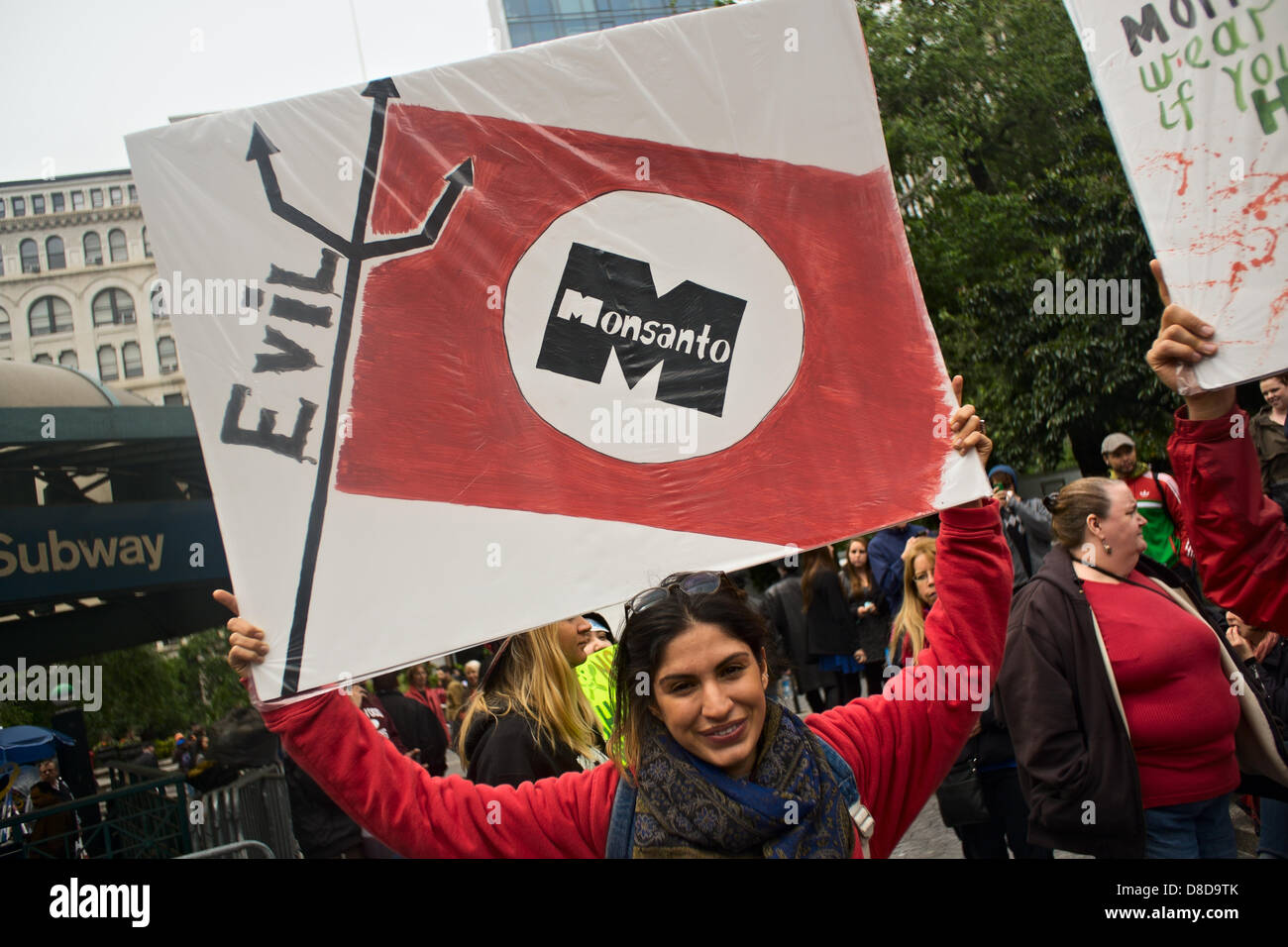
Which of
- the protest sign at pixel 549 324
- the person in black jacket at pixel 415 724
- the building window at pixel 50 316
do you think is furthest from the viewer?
the building window at pixel 50 316

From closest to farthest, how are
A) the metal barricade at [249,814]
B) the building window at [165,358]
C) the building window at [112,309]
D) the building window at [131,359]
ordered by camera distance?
the metal barricade at [249,814] → the building window at [112,309] → the building window at [131,359] → the building window at [165,358]

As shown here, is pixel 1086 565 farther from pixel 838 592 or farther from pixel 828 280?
pixel 838 592

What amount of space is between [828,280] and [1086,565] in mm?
1524

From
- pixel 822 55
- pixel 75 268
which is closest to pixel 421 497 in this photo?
pixel 822 55

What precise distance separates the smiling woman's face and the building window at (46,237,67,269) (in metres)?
84.7

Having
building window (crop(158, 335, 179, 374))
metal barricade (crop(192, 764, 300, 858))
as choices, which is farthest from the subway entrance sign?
building window (crop(158, 335, 179, 374))

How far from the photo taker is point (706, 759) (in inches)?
83.0

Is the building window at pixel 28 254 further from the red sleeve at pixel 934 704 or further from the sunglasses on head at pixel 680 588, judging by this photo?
the red sleeve at pixel 934 704

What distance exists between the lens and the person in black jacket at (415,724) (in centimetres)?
686

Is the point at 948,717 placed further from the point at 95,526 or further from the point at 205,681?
the point at 205,681

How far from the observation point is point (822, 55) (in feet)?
9.75

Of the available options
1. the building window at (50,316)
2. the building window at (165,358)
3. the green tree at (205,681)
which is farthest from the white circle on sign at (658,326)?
the building window at (50,316)

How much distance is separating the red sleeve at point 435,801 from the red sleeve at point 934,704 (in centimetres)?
50

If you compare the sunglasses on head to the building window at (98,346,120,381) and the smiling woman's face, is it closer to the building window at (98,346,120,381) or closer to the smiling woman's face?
the smiling woman's face
